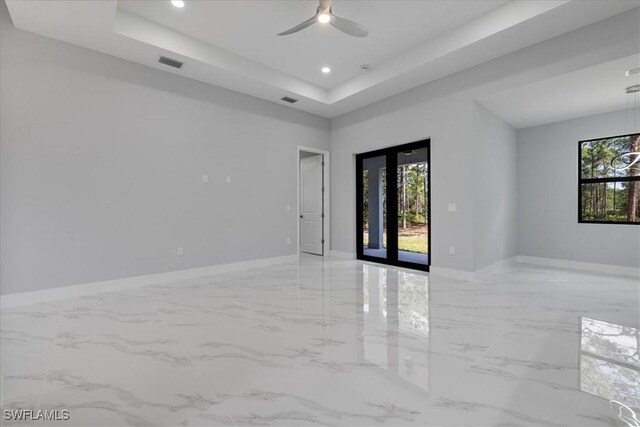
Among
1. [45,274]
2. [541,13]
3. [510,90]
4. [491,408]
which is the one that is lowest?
[491,408]

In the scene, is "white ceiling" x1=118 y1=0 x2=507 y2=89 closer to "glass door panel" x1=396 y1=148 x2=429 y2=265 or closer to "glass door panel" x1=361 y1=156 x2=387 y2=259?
"glass door panel" x1=396 y1=148 x2=429 y2=265

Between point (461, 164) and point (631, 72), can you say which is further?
point (461, 164)

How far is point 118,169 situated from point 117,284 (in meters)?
1.54

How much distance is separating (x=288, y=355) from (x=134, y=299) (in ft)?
7.92

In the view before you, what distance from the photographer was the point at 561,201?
5.54 meters

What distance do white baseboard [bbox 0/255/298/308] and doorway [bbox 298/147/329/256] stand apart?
5.52ft

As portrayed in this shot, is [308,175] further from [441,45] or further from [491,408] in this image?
[491,408]

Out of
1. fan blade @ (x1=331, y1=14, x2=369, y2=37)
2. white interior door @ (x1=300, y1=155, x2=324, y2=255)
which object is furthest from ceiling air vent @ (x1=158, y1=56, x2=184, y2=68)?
white interior door @ (x1=300, y1=155, x2=324, y2=255)

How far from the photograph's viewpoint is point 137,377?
189cm

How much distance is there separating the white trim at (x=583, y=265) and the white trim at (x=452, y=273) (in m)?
2.31

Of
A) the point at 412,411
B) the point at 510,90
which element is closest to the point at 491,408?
the point at 412,411

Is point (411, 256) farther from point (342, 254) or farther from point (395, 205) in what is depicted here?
point (342, 254)

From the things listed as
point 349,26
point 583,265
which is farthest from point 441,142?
point 583,265

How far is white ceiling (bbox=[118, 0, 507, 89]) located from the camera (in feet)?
11.4
